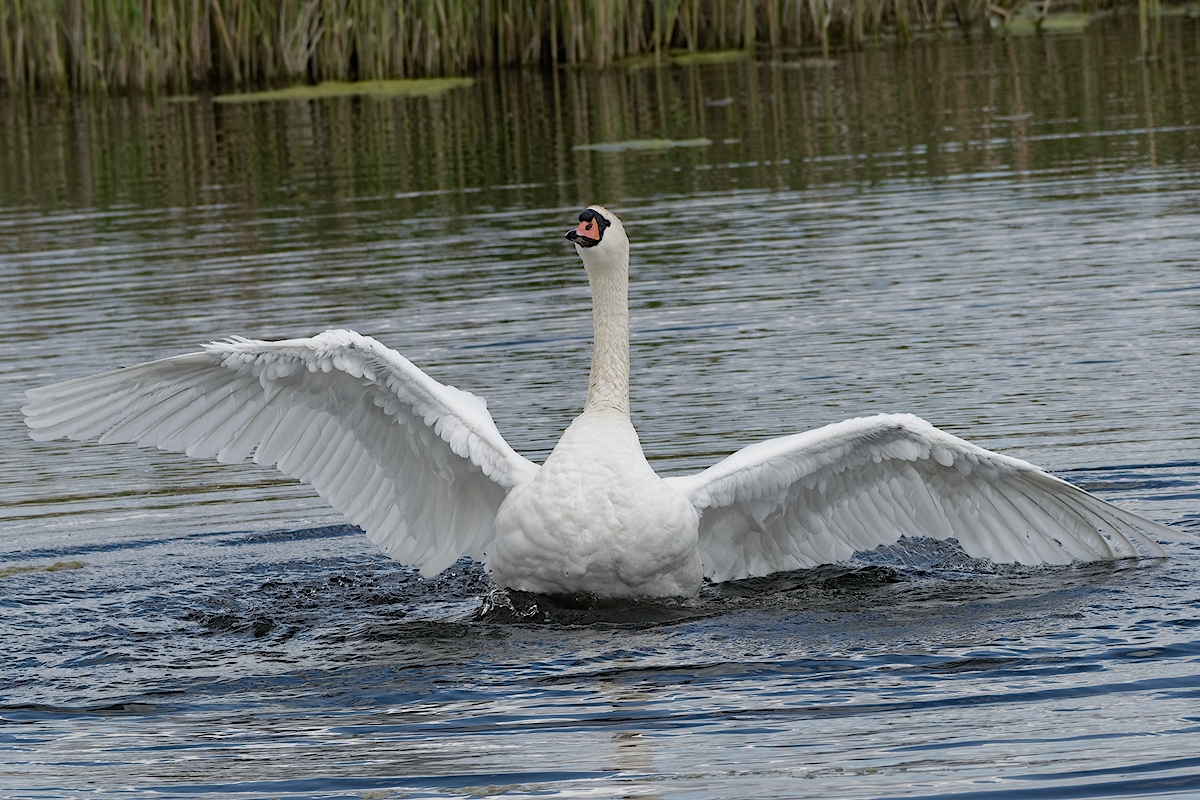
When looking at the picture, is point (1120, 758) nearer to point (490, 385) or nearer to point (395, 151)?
point (490, 385)

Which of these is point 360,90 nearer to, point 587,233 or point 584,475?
point 587,233

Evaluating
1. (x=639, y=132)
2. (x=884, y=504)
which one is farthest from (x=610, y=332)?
(x=639, y=132)

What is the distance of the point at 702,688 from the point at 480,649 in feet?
3.61

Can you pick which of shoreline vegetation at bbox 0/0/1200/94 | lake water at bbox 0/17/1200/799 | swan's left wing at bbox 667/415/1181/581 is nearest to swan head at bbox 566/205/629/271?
swan's left wing at bbox 667/415/1181/581

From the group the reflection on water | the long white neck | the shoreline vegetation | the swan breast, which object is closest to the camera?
the swan breast

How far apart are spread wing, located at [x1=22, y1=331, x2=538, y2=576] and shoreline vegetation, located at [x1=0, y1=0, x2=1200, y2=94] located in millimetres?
18240

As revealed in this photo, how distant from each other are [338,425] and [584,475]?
1.18m

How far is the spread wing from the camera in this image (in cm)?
721

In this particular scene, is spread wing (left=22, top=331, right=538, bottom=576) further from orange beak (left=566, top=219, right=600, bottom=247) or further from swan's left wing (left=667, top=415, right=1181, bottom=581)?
swan's left wing (left=667, top=415, right=1181, bottom=581)

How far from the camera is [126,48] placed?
2603 centimetres

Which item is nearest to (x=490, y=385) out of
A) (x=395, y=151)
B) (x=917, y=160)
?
(x=917, y=160)

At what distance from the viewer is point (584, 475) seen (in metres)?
7.14

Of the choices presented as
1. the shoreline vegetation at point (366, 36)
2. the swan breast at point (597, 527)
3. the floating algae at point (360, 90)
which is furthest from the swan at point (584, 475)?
the floating algae at point (360, 90)

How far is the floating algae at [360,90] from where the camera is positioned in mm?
25906
